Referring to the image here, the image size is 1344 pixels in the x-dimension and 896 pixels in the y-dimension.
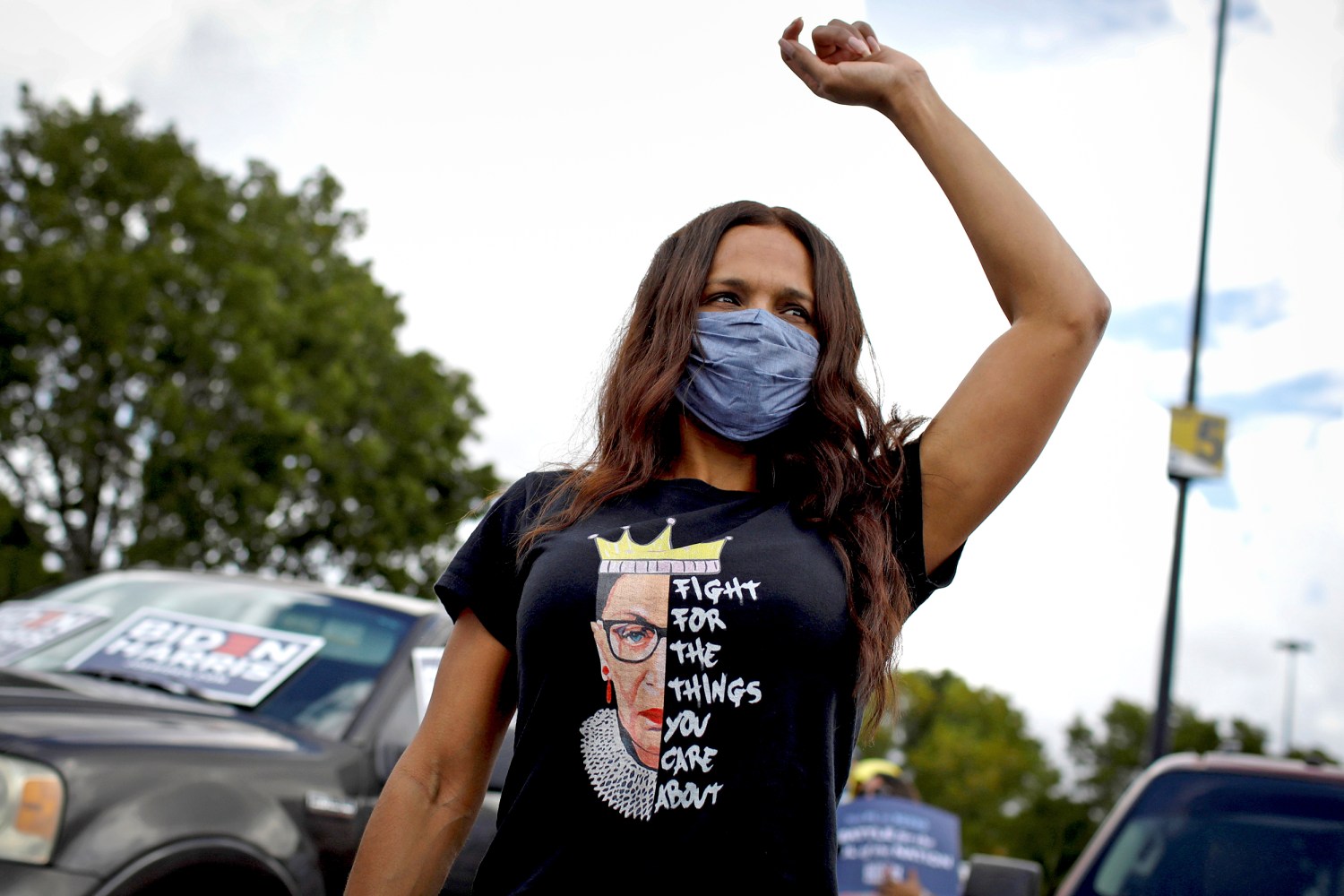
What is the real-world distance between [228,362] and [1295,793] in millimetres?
18032

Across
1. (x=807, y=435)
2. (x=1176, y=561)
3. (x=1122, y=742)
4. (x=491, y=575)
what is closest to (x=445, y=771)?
(x=491, y=575)

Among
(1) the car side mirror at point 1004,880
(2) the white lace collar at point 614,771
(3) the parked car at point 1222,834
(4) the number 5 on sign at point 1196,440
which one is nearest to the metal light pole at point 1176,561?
(4) the number 5 on sign at point 1196,440

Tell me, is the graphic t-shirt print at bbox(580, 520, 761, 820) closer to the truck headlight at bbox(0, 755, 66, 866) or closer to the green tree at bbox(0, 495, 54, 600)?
the truck headlight at bbox(0, 755, 66, 866)

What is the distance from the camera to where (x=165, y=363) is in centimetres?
1925

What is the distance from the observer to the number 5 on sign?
8.68 m

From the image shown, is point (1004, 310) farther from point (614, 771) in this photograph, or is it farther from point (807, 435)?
point (614, 771)

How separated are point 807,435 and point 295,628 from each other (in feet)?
9.34

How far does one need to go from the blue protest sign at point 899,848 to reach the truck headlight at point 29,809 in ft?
10.7

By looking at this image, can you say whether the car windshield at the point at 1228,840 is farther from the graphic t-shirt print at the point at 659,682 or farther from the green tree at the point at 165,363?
the green tree at the point at 165,363

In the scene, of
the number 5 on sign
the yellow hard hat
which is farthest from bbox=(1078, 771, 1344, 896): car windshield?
the number 5 on sign

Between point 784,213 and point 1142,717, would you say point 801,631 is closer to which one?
point 784,213

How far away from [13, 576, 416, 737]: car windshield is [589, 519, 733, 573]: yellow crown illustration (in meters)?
2.52

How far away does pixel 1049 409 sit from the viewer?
6.27ft

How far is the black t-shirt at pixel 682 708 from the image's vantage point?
1.72 m
